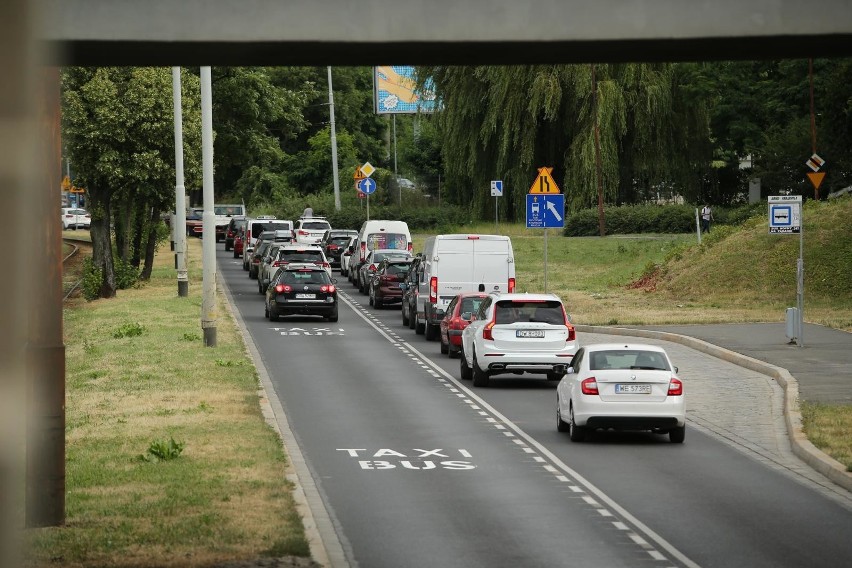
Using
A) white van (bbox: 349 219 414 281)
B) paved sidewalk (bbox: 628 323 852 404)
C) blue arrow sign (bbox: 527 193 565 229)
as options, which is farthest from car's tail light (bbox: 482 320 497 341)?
white van (bbox: 349 219 414 281)

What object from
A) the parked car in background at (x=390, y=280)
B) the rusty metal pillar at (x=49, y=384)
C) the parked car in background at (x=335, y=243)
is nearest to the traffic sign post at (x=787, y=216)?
the parked car in background at (x=390, y=280)

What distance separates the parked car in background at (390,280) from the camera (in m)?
47.7

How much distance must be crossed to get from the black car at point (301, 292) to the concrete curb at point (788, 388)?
25.6 ft

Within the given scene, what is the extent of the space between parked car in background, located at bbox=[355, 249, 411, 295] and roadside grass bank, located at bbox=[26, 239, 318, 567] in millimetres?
17110

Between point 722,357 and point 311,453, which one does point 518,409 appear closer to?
point 311,453

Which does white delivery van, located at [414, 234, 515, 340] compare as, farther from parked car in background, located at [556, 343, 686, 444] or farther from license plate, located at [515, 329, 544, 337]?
parked car in background, located at [556, 343, 686, 444]

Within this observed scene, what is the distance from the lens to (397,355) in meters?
34.2

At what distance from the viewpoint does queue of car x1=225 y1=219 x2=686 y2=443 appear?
66.0ft

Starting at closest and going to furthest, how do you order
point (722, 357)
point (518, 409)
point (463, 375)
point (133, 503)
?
point (133, 503)
point (518, 409)
point (463, 375)
point (722, 357)

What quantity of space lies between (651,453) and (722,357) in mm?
12754

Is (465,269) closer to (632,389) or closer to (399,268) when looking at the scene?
(399,268)

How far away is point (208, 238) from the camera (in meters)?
33.6

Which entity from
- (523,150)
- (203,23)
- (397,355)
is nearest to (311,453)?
(203,23)

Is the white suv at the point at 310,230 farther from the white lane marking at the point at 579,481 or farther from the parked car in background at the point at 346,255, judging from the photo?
the white lane marking at the point at 579,481
